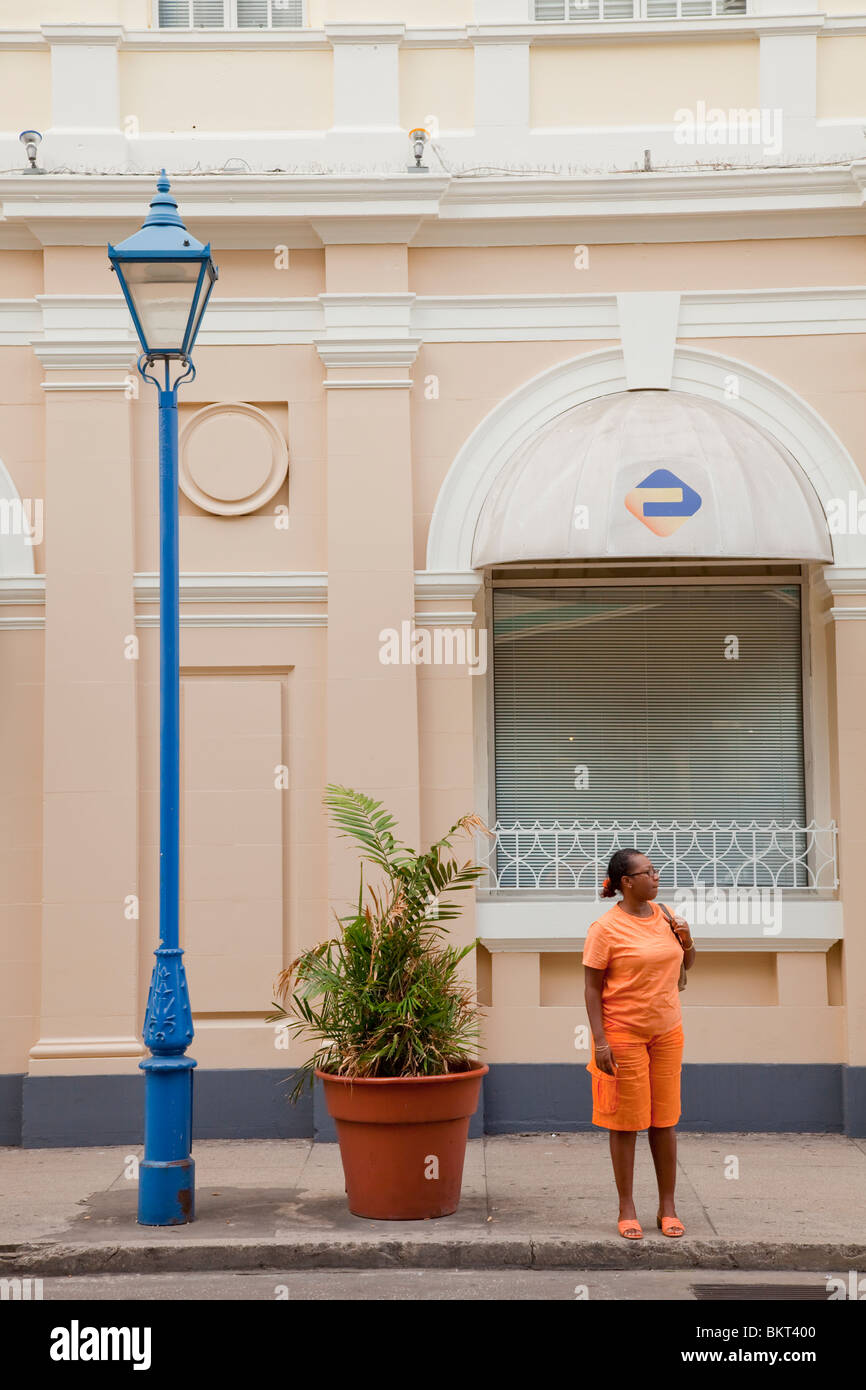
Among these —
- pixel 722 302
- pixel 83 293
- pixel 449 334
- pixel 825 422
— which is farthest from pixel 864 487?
pixel 83 293

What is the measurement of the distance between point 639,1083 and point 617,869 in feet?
3.12

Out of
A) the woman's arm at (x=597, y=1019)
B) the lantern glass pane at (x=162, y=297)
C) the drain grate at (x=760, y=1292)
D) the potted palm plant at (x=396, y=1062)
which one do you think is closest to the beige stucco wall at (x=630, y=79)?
the lantern glass pane at (x=162, y=297)

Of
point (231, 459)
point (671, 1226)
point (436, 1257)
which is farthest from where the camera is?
point (231, 459)

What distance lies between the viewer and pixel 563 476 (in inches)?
345

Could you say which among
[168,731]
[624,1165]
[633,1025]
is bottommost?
[624,1165]

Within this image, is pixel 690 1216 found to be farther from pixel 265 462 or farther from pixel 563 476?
pixel 265 462

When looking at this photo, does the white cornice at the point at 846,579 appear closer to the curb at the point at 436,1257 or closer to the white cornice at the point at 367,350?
the white cornice at the point at 367,350

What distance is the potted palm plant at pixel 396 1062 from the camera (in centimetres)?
690

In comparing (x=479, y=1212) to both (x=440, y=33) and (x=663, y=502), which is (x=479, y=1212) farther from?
(x=440, y=33)

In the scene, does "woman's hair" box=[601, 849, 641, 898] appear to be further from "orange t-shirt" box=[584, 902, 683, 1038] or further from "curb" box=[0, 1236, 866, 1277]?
"curb" box=[0, 1236, 866, 1277]

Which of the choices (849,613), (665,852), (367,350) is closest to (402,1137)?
(665,852)

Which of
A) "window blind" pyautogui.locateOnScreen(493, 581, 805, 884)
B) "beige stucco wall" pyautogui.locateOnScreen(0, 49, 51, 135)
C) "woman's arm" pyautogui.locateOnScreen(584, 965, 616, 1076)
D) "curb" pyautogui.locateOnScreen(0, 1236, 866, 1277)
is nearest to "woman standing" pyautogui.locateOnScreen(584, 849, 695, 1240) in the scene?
"woman's arm" pyautogui.locateOnScreen(584, 965, 616, 1076)

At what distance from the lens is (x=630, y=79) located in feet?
30.8

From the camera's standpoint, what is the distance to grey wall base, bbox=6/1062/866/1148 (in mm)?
8945
